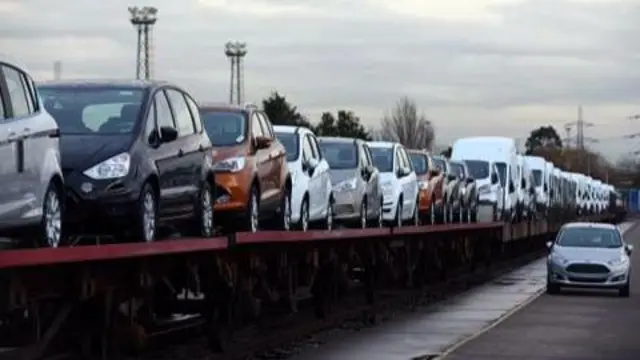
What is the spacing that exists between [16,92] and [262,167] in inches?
259

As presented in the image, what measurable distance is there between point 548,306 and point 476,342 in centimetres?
822

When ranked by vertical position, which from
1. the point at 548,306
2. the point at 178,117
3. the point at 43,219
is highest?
the point at 178,117

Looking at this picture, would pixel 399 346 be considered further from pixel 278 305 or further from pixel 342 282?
pixel 342 282

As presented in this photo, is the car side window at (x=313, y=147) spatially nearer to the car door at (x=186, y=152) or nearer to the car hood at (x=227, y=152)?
the car hood at (x=227, y=152)

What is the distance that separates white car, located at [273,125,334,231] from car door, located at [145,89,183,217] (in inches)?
214

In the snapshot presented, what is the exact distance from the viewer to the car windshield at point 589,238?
108 feet

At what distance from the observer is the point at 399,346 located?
1912 centimetres

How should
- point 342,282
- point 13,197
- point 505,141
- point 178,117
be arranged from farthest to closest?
1. point 505,141
2. point 342,282
3. point 178,117
4. point 13,197

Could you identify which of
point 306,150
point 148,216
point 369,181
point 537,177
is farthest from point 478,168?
point 148,216

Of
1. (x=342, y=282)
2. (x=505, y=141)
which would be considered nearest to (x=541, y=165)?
(x=505, y=141)

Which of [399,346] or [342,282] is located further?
[342,282]

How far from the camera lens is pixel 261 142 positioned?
1683cm

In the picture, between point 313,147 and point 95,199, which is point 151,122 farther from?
point 313,147

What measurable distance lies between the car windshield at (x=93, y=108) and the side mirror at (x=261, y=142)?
343cm
